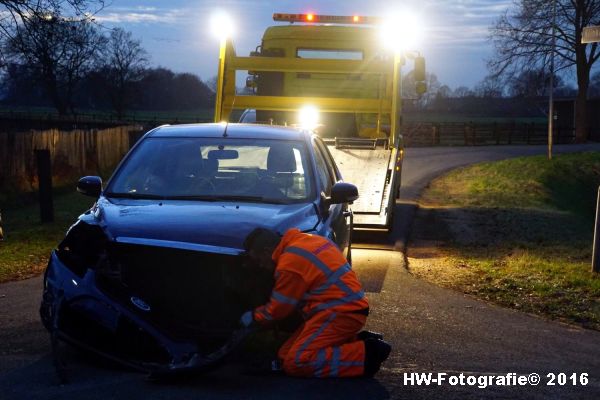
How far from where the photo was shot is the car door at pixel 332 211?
286 inches

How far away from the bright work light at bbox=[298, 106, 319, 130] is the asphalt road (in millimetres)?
5722

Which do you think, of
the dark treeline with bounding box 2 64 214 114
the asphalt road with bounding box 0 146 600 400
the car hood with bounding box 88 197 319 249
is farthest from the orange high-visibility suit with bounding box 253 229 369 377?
the dark treeline with bounding box 2 64 214 114

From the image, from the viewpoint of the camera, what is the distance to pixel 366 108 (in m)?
14.9

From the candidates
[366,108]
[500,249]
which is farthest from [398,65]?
[500,249]

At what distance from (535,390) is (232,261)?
2.13 meters

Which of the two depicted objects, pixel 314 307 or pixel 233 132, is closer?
pixel 314 307

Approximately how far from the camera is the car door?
726 centimetres

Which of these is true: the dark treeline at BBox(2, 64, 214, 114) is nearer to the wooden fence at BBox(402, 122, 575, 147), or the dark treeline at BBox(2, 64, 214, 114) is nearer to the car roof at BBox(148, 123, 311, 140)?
the wooden fence at BBox(402, 122, 575, 147)

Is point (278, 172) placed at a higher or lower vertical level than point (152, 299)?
higher

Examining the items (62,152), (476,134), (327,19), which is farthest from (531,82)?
(327,19)

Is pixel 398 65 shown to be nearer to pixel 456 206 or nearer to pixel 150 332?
pixel 456 206

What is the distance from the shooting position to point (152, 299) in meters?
5.66

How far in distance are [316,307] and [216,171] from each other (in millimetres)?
2293

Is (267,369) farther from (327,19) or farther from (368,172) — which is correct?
(327,19)
